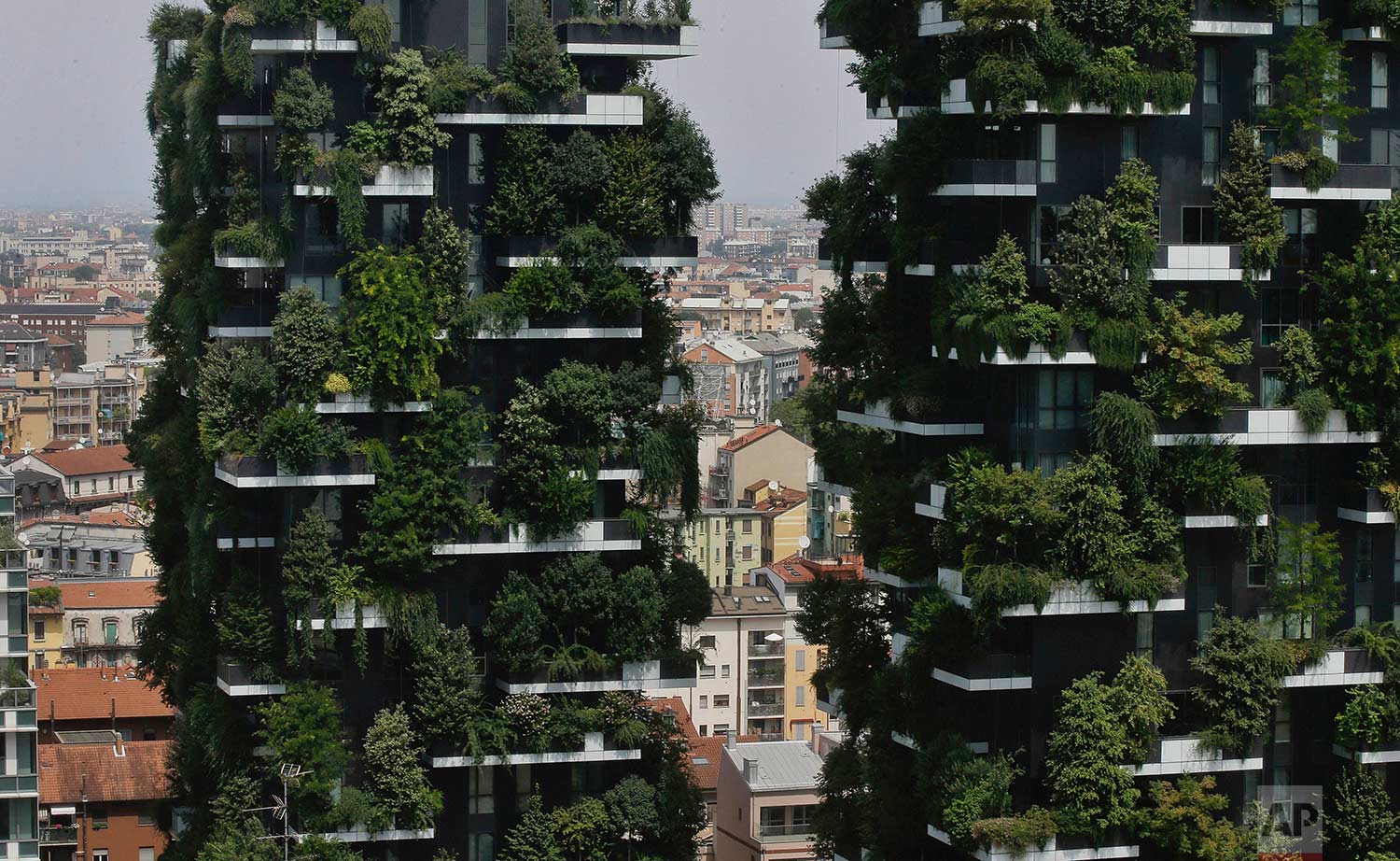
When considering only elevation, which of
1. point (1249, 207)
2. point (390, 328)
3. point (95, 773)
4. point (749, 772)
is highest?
point (1249, 207)

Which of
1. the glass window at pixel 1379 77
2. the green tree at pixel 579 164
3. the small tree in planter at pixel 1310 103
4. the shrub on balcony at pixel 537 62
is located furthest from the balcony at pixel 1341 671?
the shrub on balcony at pixel 537 62

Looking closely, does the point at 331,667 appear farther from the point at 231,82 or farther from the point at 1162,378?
the point at 1162,378

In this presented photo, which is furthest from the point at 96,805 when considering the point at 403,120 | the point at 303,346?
the point at 403,120

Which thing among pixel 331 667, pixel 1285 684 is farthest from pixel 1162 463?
pixel 331 667

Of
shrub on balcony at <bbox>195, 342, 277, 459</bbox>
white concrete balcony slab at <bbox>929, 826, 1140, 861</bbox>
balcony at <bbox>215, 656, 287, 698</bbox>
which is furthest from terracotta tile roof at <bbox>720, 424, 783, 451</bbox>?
white concrete balcony slab at <bbox>929, 826, 1140, 861</bbox>

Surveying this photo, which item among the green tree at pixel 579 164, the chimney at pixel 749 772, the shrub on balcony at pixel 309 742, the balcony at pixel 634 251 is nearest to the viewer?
the shrub on balcony at pixel 309 742

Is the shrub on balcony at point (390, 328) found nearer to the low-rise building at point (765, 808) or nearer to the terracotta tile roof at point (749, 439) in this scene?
the low-rise building at point (765, 808)

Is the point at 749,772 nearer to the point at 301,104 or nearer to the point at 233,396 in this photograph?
the point at 233,396
